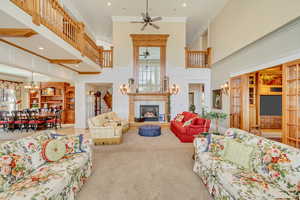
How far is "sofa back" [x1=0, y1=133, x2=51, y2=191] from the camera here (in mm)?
1646

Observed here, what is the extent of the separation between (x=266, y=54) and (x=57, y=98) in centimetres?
1073

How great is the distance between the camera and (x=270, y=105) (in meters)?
6.14

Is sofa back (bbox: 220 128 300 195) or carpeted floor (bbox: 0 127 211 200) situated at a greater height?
sofa back (bbox: 220 128 300 195)

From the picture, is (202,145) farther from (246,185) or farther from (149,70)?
(149,70)

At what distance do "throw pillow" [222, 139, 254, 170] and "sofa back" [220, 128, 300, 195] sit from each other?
0.24 ft

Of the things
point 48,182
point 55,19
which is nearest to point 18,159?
point 48,182

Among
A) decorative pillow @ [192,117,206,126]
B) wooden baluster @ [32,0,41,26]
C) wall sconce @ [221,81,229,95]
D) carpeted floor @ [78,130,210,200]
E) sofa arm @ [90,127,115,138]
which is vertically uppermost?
wooden baluster @ [32,0,41,26]

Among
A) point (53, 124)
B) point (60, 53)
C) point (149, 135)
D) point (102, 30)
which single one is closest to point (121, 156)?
point (149, 135)

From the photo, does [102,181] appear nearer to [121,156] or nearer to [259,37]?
[121,156]

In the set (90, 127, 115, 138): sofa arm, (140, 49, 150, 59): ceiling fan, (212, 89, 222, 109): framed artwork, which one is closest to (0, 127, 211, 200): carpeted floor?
(90, 127, 115, 138): sofa arm

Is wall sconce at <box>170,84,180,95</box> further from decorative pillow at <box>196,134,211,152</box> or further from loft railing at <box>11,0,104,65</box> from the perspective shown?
decorative pillow at <box>196,134,211,152</box>

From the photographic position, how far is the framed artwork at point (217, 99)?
6.52 meters

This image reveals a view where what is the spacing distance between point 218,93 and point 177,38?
356 centimetres

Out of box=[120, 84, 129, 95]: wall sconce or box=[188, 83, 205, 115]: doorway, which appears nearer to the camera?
box=[120, 84, 129, 95]: wall sconce
